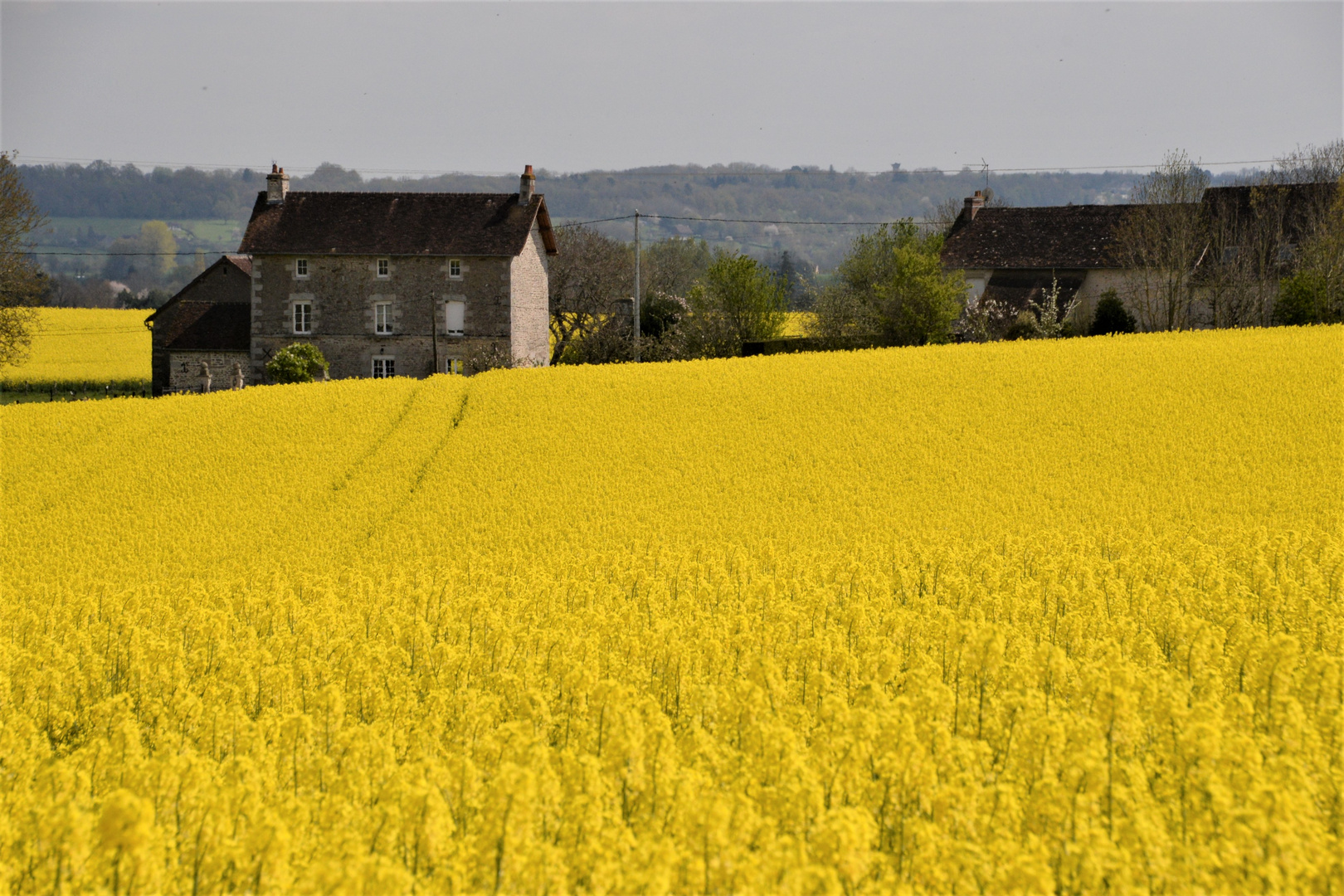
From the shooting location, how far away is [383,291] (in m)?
44.0

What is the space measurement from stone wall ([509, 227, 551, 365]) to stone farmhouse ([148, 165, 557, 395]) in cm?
26

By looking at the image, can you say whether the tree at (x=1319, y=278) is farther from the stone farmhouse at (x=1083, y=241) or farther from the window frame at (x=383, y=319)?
the window frame at (x=383, y=319)

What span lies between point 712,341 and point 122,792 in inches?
1585

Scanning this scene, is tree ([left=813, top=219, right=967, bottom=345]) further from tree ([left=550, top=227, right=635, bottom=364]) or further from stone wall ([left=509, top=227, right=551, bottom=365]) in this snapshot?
stone wall ([left=509, top=227, right=551, bottom=365])

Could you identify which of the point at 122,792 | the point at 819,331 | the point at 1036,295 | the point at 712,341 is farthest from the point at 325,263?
the point at 122,792

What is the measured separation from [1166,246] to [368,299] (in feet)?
109

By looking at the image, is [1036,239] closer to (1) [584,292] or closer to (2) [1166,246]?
(2) [1166,246]

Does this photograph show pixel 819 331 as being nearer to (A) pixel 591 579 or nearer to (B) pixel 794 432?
(B) pixel 794 432

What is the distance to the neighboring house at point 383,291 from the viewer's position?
43656mm

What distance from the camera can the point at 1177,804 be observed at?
632cm

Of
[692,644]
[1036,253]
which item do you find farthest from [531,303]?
[692,644]

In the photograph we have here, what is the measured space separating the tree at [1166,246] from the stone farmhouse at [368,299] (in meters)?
25.5

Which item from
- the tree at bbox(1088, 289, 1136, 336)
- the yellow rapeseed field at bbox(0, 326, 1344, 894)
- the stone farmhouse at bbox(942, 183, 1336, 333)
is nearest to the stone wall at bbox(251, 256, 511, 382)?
the yellow rapeseed field at bbox(0, 326, 1344, 894)

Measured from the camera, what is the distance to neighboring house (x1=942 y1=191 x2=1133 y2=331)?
4681 centimetres
